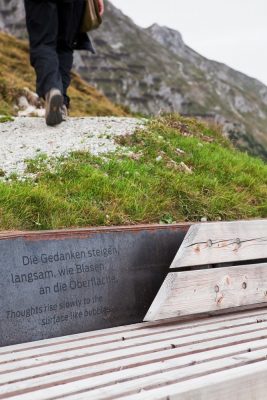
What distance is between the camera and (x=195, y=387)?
2428mm

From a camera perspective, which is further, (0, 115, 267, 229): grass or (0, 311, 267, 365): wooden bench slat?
(0, 115, 267, 229): grass

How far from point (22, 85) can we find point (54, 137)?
11.6 meters

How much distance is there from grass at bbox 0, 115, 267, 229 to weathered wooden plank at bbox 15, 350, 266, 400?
1918 mm

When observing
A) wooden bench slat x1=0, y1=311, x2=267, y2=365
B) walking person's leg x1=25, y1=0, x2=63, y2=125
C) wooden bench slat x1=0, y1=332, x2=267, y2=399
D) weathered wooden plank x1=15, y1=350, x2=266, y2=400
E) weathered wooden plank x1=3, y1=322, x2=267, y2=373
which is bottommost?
wooden bench slat x1=0, y1=311, x2=267, y2=365

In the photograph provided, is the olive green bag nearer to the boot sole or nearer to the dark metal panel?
the boot sole

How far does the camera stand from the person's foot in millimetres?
7164

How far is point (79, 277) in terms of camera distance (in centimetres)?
378

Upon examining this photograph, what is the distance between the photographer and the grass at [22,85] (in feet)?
55.0

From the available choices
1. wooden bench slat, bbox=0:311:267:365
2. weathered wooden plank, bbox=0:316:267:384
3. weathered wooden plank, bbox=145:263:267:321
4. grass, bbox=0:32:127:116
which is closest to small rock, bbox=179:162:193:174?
weathered wooden plank, bbox=145:263:267:321

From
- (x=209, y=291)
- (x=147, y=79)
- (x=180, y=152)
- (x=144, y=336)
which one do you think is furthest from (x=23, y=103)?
(x=147, y=79)

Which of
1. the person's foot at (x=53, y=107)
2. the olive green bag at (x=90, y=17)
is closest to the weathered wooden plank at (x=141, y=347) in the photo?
the person's foot at (x=53, y=107)

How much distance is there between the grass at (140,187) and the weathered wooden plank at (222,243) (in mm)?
1052

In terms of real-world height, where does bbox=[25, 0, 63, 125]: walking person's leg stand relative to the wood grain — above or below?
above

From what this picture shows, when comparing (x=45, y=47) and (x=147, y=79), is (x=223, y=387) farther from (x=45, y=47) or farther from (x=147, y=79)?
(x=147, y=79)
